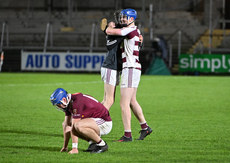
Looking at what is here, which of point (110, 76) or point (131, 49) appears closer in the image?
point (131, 49)

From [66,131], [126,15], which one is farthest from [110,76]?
[66,131]

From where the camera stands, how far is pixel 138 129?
35.6 ft

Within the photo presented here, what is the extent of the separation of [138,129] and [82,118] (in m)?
3.41

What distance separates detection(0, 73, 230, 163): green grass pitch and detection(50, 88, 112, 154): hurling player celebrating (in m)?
0.21

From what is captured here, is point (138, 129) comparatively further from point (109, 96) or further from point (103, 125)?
point (103, 125)

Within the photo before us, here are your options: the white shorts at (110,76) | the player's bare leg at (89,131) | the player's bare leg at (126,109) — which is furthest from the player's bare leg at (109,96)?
the player's bare leg at (89,131)

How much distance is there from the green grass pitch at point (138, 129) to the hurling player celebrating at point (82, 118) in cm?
21

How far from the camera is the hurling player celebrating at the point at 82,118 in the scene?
288 inches

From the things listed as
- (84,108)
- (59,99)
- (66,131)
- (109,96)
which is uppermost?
(59,99)

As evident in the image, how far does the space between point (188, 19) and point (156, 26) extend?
8.69 ft

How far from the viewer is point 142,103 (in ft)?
52.6

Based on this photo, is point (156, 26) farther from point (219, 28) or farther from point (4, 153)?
point (4, 153)

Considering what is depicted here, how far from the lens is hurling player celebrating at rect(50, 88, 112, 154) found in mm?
7324

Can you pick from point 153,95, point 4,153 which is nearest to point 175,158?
point 4,153
